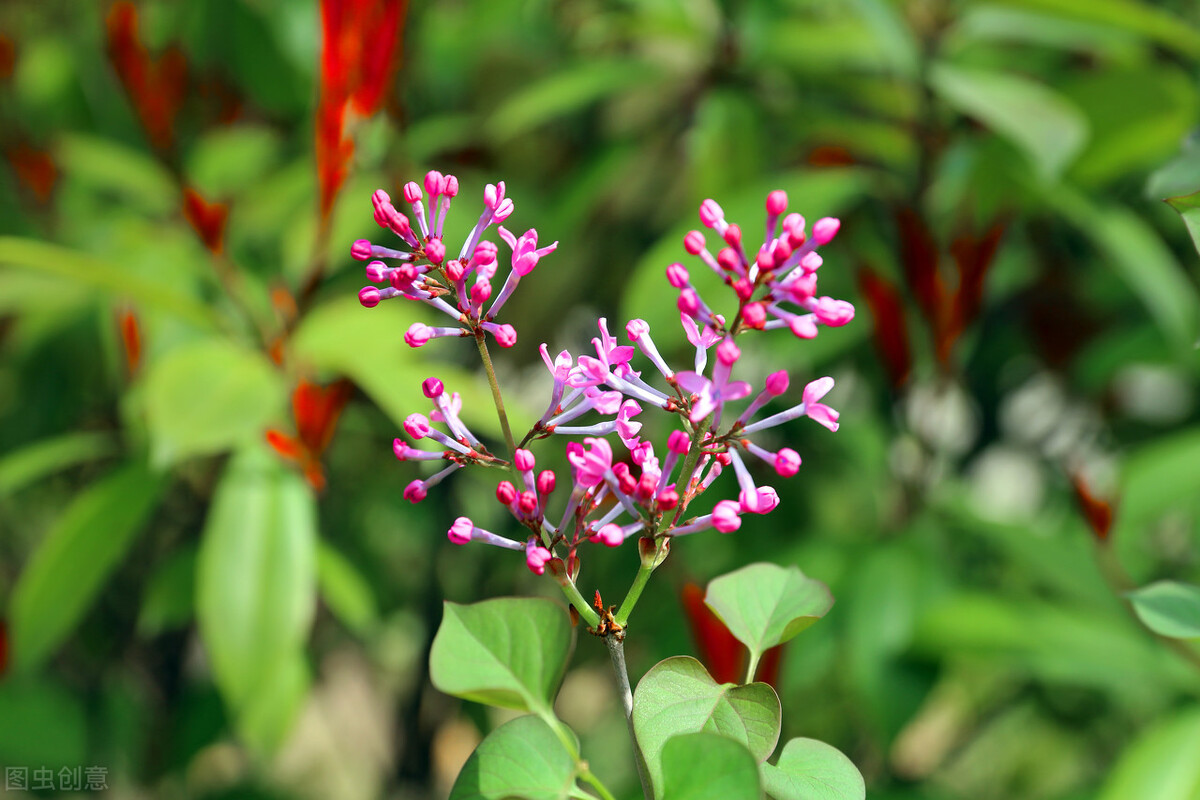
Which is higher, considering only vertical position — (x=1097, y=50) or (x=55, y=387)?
(x=1097, y=50)

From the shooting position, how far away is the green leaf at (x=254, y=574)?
765 mm

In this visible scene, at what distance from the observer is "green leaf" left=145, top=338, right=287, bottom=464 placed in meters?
0.70

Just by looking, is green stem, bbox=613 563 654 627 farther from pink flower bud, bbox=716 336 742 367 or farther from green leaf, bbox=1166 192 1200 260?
green leaf, bbox=1166 192 1200 260

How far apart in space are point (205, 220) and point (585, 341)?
448 millimetres

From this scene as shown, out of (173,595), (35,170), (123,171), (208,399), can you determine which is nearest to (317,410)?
(208,399)

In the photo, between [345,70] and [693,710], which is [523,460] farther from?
[345,70]

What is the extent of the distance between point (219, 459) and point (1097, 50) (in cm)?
114

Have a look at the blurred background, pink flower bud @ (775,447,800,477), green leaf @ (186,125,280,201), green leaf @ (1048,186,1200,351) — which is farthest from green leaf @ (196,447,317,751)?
green leaf @ (1048,186,1200,351)

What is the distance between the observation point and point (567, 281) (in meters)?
1.14

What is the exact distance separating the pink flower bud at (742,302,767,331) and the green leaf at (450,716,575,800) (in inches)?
5.7

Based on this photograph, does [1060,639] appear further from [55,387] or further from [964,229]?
[55,387]

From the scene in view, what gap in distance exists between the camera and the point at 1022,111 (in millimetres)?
813

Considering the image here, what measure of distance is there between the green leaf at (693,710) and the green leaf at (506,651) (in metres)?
0.03

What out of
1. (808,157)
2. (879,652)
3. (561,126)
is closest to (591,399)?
(879,652)
